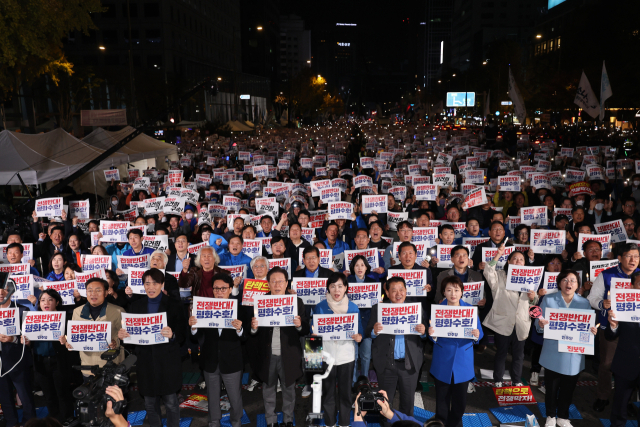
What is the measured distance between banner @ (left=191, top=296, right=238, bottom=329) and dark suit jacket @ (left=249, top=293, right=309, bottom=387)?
0.39m

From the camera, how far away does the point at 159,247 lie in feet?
29.4

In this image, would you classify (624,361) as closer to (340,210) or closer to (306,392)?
(306,392)

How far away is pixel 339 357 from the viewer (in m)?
5.84

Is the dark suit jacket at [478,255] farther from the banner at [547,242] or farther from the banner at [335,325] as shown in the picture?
the banner at [335,325]

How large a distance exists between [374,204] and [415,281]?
431cm

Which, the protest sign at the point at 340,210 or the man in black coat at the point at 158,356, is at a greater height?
the protest sign at the point at 340,210

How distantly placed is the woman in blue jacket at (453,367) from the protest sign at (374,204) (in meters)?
5.11

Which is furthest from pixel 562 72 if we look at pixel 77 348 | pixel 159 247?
pixel 77 348

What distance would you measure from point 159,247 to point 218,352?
371 cm

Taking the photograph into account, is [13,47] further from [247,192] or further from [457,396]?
[457,396]

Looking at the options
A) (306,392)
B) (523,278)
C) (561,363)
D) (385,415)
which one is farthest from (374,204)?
(385,415)

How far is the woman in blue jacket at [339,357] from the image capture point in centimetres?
582

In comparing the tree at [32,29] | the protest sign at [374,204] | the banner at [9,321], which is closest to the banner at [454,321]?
the banner at [9,321]

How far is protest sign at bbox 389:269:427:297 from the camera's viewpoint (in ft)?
21.9
